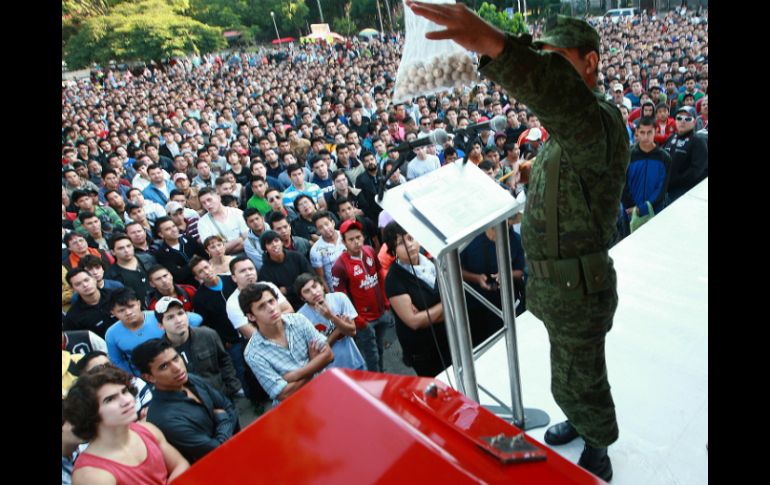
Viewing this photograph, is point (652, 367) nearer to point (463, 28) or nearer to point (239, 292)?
point (463, 28)

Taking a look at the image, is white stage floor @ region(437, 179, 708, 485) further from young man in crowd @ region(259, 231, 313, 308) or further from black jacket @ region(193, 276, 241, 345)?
black jacket @ region(193, 276, 241, 345)

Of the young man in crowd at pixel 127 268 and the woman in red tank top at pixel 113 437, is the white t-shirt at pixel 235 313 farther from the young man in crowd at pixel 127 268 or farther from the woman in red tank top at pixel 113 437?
the woman in red tank top at pixel 113 437

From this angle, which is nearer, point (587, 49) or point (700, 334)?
point (587, 49)

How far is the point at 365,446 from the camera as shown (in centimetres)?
104

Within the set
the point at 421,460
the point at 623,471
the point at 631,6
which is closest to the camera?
the point at 421,460

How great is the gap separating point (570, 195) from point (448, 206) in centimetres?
39

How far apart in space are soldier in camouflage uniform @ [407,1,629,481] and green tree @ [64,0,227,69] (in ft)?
115

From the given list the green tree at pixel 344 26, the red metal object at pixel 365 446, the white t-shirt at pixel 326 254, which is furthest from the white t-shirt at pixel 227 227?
the green tree at pixel 344 26

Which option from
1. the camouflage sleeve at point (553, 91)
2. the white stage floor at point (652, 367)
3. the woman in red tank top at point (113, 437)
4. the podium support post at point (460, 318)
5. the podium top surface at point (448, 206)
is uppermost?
the camouflage sleeve at point (553, 91)

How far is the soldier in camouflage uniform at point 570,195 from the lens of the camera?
120cm

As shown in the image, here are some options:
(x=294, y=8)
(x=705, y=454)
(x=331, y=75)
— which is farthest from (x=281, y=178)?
(x=294, y=8)

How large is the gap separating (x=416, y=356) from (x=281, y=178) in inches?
175

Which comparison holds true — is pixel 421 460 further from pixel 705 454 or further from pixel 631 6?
pixel 631 6

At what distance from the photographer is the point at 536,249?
1.70 metres
